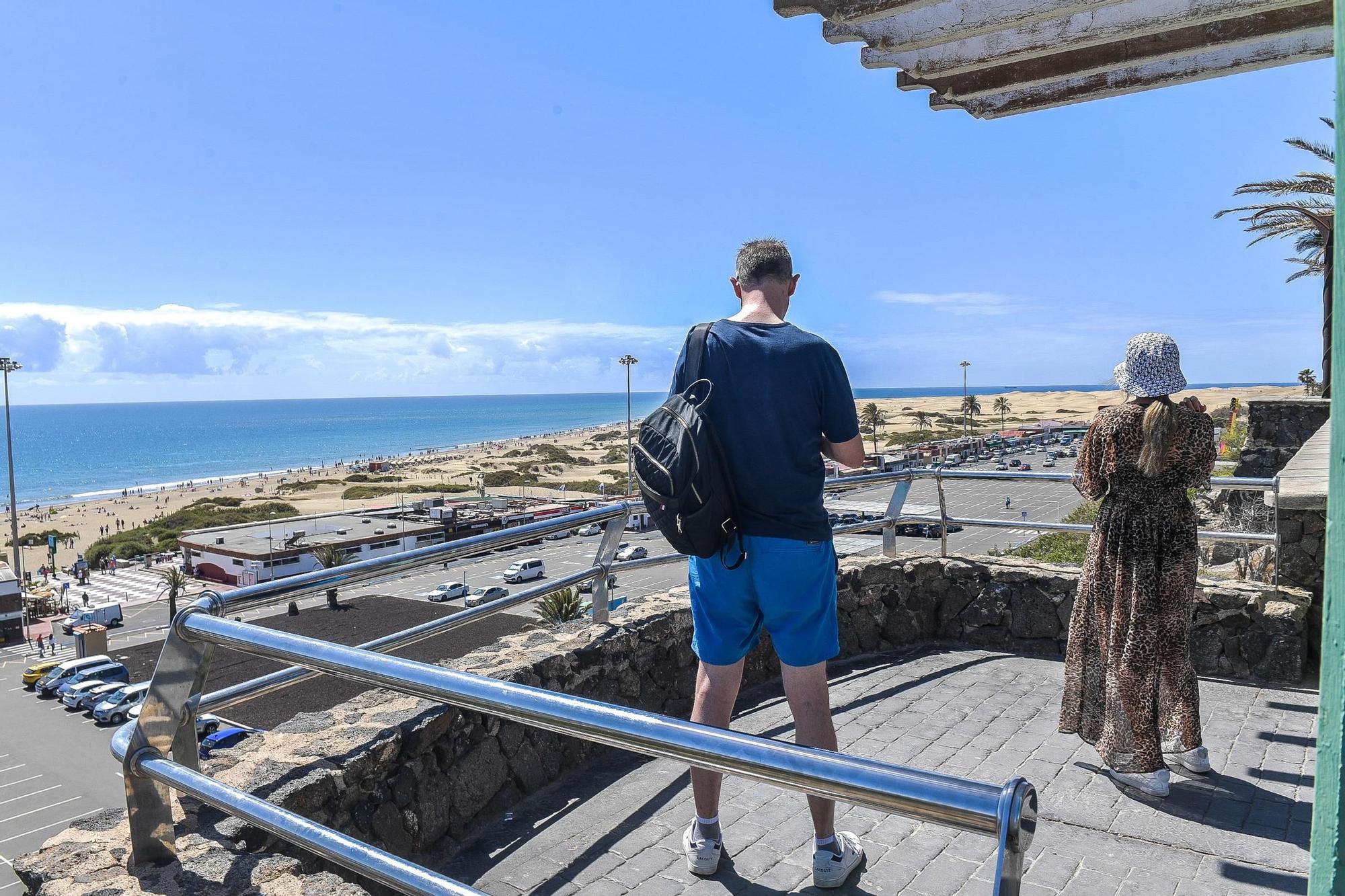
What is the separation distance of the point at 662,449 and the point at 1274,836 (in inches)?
96.1

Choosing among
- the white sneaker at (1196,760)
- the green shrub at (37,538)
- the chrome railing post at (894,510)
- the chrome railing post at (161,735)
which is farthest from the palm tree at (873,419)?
the green shrub at (37,538)

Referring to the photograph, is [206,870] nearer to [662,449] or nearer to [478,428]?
[662,449]

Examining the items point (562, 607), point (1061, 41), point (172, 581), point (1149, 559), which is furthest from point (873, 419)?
point (1061, 41)

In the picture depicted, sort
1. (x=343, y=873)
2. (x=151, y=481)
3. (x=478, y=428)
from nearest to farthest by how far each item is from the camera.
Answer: (x=343, y=873) → (x=151, y=481) → (x=478, y=428)

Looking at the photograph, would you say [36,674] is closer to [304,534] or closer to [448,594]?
[448,594]

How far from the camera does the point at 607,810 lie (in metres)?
3.12

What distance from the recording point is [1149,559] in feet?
10.7

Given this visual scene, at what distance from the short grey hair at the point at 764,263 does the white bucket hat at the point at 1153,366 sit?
149 centimetres

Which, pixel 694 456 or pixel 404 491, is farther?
pixel 404 491

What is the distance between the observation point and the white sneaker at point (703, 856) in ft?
8.61

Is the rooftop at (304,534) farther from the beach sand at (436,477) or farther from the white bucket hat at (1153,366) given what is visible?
the white bucket hat at (1153,366)

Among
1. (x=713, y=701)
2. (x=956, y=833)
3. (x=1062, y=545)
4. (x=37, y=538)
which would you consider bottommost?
(x=37, y=538)

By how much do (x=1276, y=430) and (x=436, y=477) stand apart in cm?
8272

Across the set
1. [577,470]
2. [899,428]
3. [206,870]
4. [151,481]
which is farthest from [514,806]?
→ [151,481]
